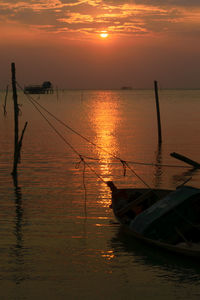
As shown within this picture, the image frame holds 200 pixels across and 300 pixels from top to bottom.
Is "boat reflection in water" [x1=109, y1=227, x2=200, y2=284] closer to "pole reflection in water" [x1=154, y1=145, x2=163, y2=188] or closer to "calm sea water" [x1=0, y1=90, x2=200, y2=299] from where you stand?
"calm sea water" [x1=0, y1=90, x2=200, y2=299]

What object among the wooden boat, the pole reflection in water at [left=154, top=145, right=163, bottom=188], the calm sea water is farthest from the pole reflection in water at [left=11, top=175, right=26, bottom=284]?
the pole reflection in water at [left=154, top=145, right=163, bottom=188]

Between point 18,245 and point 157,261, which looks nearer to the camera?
point 157,261

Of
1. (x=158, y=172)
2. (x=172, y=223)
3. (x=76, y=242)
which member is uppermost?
(x=158, y=172)

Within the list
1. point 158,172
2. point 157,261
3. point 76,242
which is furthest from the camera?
point 158,172

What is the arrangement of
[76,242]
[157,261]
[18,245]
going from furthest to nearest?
[76,242]
[18,245]
[157,261]

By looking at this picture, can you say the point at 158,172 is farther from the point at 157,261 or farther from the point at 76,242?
the point at 157,261

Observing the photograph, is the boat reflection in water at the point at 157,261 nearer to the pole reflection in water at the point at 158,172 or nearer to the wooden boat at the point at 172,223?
the wooden boat at the point at 172,223

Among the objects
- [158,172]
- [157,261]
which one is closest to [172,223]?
[157,261]

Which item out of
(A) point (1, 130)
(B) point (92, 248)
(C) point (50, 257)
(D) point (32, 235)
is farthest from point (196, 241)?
(A) point (1, 130)

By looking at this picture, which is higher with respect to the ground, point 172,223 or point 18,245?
point 172,223

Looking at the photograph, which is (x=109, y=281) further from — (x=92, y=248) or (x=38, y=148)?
(x=38, y=148)

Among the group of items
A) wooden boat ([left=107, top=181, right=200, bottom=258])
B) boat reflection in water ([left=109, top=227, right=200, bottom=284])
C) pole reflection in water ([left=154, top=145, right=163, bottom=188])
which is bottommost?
boat reflection in water ([left=109, top=227, right=200, bottom=284])

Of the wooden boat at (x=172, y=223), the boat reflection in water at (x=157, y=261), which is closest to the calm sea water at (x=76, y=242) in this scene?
the boat reflection in water at (x=157, y=261)

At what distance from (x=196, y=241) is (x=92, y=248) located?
3.17 metres
